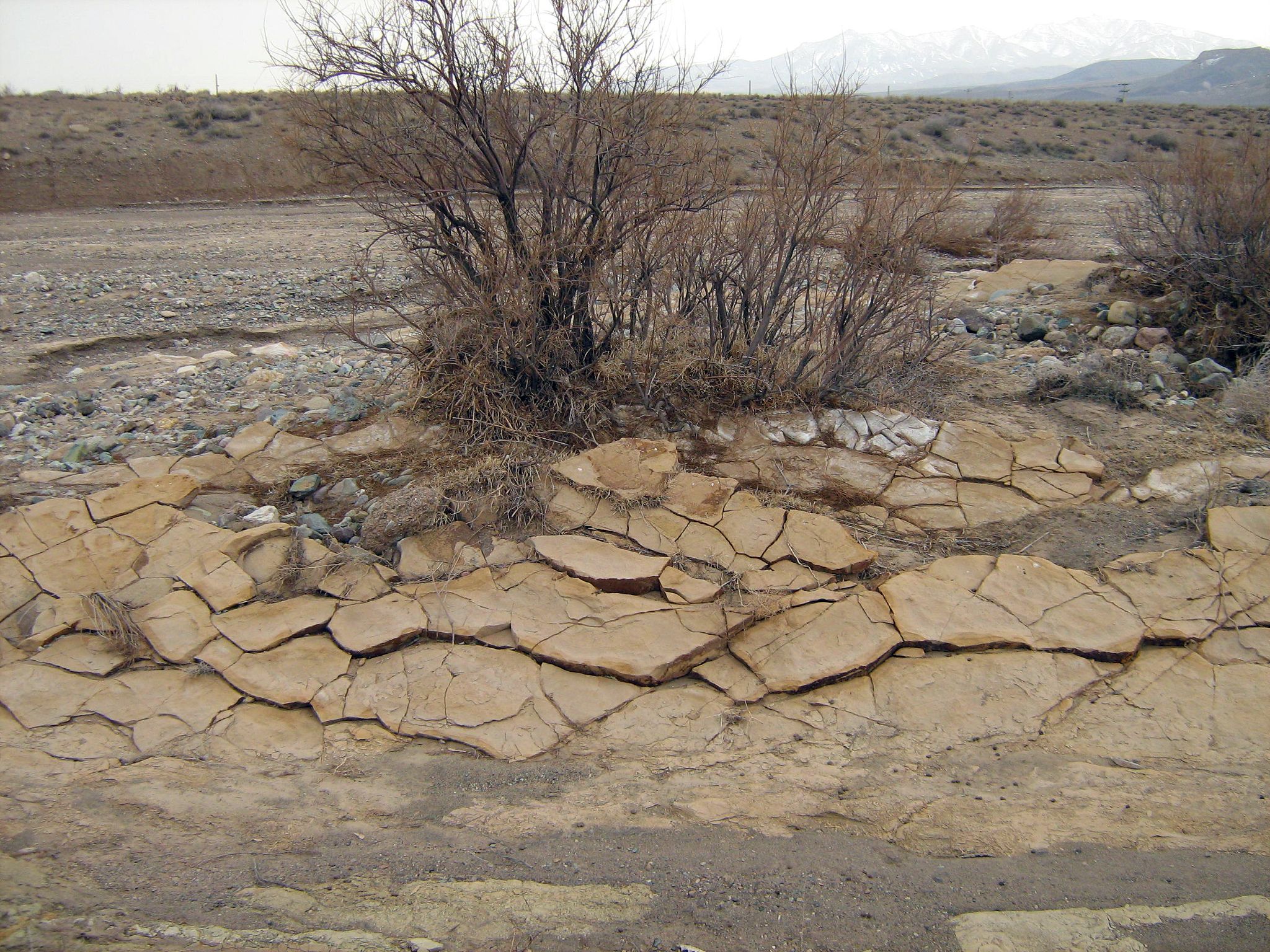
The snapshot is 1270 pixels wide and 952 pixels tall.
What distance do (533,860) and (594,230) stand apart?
359 centimetres

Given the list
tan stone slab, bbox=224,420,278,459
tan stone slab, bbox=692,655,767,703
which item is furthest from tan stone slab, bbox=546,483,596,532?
tan stone slab, bbox=224,420,278,459

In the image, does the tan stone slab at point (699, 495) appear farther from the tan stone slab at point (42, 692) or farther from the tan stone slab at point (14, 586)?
the tan stone slab at point (14, 586)

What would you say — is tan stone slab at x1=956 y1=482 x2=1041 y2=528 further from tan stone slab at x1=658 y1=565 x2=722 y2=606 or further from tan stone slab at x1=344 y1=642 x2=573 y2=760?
tan stone slab at x1=344 y1=642 x2=573 y2=760

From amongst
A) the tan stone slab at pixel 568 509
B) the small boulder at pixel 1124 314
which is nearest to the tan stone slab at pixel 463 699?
the tan stone slab at pixel 568 509

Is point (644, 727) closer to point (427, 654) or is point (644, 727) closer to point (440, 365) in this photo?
point (427, 654)

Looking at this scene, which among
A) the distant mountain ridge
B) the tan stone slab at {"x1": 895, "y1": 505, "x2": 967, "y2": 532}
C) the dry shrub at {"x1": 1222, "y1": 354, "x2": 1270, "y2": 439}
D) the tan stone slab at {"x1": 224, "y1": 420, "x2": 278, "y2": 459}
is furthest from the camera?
the distant mountain ridge

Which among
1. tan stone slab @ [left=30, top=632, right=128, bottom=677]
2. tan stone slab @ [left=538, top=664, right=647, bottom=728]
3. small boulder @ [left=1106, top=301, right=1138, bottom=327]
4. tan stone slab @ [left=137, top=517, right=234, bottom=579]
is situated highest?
small boulder @ [left=1106, top=301, right=1138, bottom=327]

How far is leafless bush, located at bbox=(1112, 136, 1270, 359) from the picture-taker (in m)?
6.07

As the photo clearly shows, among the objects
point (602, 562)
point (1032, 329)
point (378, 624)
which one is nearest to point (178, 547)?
point (378, 624)

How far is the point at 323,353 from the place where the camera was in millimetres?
6508

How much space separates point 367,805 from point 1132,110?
128 ft

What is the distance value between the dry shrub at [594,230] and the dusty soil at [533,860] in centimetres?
230

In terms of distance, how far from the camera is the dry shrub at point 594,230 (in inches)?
185

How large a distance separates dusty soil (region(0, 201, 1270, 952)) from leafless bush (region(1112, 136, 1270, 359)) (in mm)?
4582
